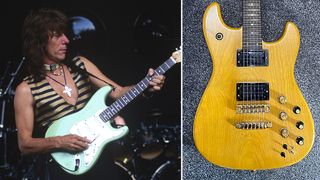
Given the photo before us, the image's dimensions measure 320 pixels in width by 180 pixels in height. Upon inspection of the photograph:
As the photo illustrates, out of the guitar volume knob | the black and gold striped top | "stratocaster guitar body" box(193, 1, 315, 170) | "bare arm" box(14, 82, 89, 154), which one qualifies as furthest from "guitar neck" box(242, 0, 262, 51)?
"bare arm" box(14, 82, 89, 154)

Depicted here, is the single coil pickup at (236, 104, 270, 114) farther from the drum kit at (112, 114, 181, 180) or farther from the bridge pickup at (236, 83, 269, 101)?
the drum kit at (112, 114, 181, 180)

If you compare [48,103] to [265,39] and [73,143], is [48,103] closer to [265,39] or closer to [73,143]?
[73,143]

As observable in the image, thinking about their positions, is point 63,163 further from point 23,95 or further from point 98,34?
point 98,34

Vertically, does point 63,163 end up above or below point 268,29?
below

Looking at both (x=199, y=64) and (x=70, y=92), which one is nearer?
(x=70, y=92)

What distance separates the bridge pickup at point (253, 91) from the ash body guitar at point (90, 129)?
0.47 metres

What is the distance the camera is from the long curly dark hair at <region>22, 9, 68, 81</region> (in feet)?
4.40

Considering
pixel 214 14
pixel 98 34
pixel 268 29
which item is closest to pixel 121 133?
pixel 98 34

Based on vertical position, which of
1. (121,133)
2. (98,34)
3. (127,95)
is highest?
(98,34)

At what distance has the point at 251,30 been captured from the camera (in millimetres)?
1392

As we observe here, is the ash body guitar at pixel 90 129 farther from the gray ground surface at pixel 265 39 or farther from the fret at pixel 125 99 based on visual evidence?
the gray ground surface at pixel 265 39

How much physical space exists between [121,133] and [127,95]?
5.8 inches

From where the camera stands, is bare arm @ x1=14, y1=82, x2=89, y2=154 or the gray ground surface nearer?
bare arm @ x1=14, y1=82, x2=89, y2=154

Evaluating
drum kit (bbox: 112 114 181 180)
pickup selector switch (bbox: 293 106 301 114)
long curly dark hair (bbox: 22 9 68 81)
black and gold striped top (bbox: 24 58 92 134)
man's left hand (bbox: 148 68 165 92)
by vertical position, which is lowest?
drum kit (bbox: 112 114 181 180)
